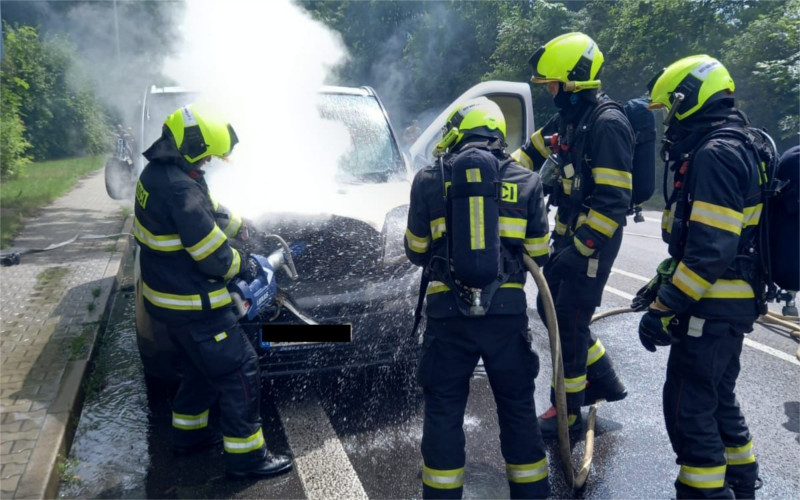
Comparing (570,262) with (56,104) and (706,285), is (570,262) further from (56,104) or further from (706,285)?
(56,104)

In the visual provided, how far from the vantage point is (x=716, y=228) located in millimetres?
2844

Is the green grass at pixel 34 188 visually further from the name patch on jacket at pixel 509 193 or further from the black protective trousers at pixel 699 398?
the black protective trousers at pixel 699 398

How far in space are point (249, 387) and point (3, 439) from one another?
1503 millimetres

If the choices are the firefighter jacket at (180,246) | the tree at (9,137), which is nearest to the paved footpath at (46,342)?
the firefighter jacket at (180,246)

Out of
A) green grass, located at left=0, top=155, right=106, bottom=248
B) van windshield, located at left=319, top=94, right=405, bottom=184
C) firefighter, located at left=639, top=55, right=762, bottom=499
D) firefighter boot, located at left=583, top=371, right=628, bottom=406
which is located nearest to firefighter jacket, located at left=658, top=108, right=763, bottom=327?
firefighter, located at left=639, top=55, right=762, bottom=499

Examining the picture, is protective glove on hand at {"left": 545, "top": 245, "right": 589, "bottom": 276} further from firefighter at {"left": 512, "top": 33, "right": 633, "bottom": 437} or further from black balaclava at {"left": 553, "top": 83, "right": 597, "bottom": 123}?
black balaclava at {"left": 553, "top": 83, "right": 597, "bottom": 123}

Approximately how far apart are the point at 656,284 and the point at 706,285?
46cm

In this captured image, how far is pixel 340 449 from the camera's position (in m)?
3.79

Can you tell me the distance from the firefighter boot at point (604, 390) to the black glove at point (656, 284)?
82 centimetres

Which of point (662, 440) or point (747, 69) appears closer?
point (662, 440)

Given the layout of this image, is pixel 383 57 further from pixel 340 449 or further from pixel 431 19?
pixel 340 449

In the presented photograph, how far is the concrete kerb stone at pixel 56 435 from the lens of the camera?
10.8 ft

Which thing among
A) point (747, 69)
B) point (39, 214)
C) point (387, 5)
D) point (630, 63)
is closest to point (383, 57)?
point (387, 5)

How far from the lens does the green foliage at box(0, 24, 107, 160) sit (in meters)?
25.5
